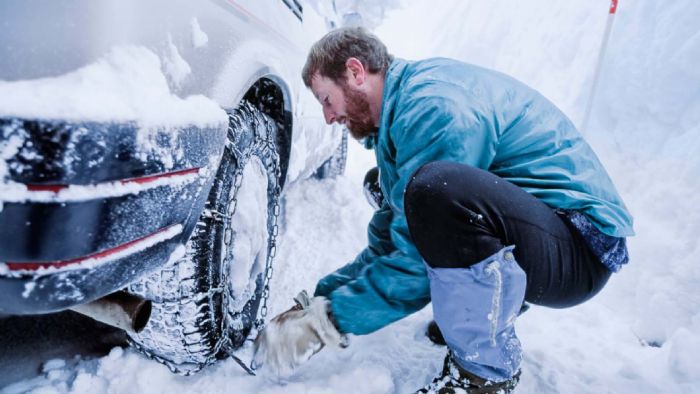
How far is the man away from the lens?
94 centimetres

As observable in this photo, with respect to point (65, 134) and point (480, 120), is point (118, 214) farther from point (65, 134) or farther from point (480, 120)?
point (480, 120)

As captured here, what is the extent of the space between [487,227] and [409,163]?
10.4 inches

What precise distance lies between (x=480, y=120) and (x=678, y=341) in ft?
3.78

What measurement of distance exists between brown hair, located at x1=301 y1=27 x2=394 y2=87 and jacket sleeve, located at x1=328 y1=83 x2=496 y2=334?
0.90ft

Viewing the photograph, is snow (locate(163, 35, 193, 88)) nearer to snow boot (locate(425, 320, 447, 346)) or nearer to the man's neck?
the man's neck

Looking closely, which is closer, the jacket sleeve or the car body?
the car body

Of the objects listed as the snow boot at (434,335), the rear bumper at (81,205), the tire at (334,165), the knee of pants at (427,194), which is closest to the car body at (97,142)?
the rear bumper at (81,205)

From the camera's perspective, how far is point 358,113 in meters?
1.31

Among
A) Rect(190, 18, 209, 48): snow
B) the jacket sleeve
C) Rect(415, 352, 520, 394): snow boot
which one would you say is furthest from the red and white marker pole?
Rect(190, 18, 209, 48): snow

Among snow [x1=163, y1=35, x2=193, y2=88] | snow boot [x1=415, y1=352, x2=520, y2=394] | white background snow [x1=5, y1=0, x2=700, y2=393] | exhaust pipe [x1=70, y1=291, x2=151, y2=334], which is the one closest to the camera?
snow [x1=163, y1=35, x2=193, y2=88]

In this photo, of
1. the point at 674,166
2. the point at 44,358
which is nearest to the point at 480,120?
the point at 44,358

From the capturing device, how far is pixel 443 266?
961 mm

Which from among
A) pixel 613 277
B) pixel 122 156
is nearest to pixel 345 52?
pixel 122 156

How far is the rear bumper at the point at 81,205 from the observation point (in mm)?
451
